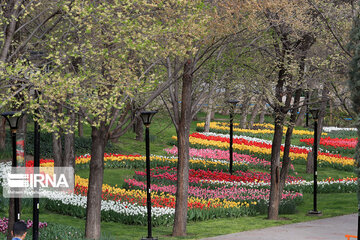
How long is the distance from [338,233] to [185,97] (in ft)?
17.3

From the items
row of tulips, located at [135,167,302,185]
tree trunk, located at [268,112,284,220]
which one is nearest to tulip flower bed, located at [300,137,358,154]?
row of tulips, located at [135,167,302,185]

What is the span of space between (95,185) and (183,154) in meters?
2.55

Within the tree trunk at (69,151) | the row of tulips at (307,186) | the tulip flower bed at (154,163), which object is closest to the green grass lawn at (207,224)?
the row of tulips at (307,186)

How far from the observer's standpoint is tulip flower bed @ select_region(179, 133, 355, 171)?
28.1 meters

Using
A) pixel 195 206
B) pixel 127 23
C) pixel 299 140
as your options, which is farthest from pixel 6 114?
pixel 299 140

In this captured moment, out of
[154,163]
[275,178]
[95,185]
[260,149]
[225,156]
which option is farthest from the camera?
[260,149]

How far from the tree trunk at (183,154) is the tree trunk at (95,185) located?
→ 222cm

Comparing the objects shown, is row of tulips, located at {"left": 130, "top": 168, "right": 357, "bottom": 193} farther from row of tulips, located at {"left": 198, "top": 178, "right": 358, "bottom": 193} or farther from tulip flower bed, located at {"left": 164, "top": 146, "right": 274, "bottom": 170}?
tulip flower bed, located at {"left": 164, "top": 146, "right": 274, "bottom": 170}

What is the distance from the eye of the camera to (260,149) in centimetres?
3036

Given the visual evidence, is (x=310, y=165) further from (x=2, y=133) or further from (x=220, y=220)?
(x=2, y=133)

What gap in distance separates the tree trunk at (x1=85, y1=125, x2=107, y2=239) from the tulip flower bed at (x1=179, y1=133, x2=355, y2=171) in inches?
657

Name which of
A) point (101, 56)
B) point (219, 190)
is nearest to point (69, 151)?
point (219, 190)

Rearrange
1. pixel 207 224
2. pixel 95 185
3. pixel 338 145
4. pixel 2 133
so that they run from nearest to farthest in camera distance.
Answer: pixel 95 185 < pixel 207 224 < pixel 2 133 < pixel 338 145

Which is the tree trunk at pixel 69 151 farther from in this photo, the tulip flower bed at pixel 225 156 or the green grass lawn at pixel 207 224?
the tulip flower bed at pixel 225 156
